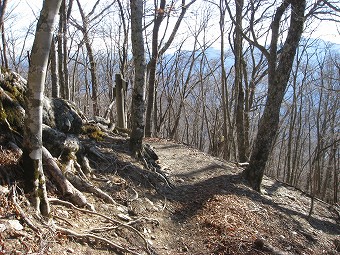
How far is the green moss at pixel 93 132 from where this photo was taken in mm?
6629

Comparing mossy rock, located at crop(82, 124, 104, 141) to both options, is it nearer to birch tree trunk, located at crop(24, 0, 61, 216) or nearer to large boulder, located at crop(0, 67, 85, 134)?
large boulder, located at crop(0, 67, 85, 134)

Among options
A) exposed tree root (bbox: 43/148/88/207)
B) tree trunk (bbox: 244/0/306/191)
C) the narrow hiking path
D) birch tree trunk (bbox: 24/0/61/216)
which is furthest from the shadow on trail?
birch tree trunk (bbox: 24/0/61/216)

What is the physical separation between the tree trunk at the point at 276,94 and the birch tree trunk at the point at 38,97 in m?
5.26

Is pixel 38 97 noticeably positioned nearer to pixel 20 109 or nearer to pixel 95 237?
pixel 20 109

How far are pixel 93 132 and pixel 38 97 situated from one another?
11.6ft

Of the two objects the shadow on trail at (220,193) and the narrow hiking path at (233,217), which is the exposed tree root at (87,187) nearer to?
the narrow hiking path at (233,217)

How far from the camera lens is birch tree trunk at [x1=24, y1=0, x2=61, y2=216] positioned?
10.3 ft

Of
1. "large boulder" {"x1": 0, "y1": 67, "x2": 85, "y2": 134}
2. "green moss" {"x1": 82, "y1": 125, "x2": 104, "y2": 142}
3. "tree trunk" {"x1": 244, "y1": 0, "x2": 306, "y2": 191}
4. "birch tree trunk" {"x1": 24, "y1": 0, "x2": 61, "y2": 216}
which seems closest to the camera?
"birch tree trunk" {"x1": 24, "y1": 0, "x2": 61, "y2": 216}

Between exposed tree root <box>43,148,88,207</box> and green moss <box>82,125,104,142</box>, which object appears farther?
green moss <box>82,125,104,142</box>

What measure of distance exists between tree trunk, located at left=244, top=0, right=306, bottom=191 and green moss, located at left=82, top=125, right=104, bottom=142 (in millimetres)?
3608

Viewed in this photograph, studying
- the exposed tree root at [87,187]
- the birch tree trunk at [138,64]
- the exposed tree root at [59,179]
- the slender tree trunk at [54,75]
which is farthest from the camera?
the slender tree trunk at [54,75]

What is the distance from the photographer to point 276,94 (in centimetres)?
712

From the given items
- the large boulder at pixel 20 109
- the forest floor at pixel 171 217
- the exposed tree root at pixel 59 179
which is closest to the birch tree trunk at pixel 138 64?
the forest floor at pixel 171 217

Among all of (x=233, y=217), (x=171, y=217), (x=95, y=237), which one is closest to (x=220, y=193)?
(x=233, y=217)
